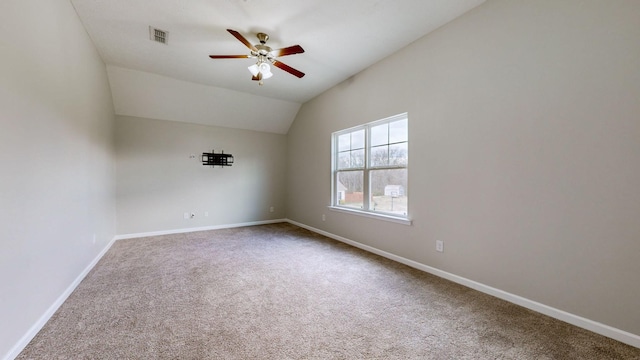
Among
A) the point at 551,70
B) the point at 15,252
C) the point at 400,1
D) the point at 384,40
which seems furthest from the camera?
the point at 384,40

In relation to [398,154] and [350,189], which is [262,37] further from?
[350,189]

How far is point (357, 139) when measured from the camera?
4348 mm

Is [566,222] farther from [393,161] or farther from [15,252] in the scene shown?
[15,252]

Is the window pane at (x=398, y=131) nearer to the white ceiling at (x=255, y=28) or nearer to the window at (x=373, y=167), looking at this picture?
→ the window at (x=373, y=167)

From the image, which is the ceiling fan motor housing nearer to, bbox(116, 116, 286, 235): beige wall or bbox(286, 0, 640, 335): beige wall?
bbox(286, 0, 640, 335): beige wall

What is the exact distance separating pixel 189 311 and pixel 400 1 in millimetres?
3565

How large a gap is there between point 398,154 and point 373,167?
0.53 meters

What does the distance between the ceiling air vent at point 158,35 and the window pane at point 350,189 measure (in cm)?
330

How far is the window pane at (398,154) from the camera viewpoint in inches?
135

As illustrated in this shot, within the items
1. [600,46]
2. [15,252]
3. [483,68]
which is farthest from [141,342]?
[600,46]

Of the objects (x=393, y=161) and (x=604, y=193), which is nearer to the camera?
(x=604, y=193)

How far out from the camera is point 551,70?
207cm

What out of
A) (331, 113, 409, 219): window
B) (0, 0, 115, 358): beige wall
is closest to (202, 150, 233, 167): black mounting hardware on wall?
(0, 0, 115, 358): beige wall

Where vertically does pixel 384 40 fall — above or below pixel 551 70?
above
